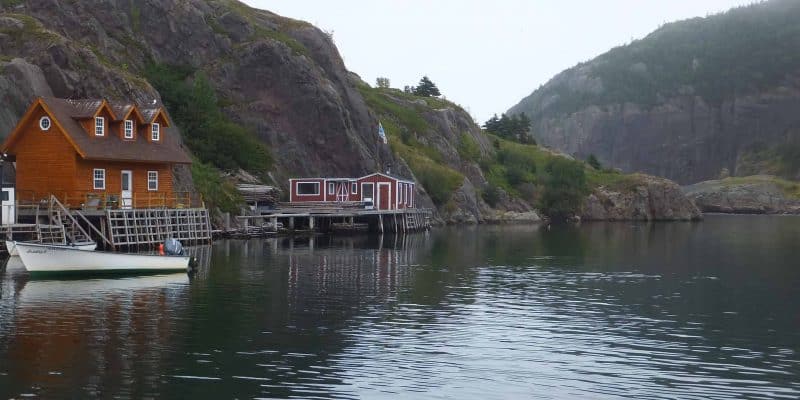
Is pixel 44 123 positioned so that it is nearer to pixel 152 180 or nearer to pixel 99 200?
pixel 99 200

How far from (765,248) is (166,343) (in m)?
72.9

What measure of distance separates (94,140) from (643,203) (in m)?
131

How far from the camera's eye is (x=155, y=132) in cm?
7444

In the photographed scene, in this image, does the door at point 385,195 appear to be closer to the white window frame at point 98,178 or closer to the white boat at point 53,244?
the white window frame at point 98,178

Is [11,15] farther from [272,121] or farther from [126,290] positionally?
[126,290]

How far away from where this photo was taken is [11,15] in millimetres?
92062

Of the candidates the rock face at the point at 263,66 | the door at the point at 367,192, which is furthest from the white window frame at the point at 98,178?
the door at the point at 367,192

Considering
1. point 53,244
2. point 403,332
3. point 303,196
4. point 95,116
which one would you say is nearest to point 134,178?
point 95,116

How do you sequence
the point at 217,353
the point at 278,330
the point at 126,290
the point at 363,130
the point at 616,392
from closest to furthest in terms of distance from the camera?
the point at 616,392, the point at 217,353, the point at 278,330, the point at 126,290, the point at 363,130

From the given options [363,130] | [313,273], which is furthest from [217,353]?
[363,130]

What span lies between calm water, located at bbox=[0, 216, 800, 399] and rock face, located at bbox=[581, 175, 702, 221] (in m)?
110

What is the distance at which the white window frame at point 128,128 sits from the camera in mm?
71000

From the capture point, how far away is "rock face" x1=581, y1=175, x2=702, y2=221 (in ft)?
568

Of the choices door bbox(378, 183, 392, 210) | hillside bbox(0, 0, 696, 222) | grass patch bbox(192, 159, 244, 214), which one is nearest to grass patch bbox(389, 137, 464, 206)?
hillside bbox(0, 0, 696, 222)
